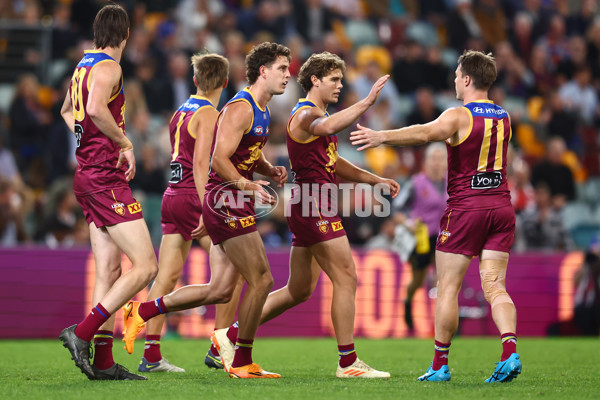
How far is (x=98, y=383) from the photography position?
681 centimetres

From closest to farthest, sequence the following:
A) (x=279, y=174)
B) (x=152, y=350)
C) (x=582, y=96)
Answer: (x=279, y=174) < (x=152, y=350) < (x=582, y=96)

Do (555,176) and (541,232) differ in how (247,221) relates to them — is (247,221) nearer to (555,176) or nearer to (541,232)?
(541,232)

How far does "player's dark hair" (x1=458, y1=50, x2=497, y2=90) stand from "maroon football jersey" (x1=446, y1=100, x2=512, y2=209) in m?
0.16

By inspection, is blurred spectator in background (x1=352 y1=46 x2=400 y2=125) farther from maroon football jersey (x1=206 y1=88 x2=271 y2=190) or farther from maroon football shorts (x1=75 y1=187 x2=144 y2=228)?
maroon football shorts (x1=75 y1=187 x2=144 y2=228)

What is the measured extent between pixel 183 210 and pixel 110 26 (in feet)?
6.40

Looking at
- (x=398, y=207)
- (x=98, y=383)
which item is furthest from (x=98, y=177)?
(x=398, y=207)

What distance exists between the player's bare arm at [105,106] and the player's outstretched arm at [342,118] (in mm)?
1495

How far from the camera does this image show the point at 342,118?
695 cm

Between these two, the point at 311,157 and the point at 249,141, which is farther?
the point at 311,157

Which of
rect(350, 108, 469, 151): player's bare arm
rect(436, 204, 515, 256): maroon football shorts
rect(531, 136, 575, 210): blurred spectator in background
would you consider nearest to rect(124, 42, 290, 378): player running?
rect(350, 108, 469, 151): player's bare arm

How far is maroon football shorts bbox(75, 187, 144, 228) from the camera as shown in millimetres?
7016

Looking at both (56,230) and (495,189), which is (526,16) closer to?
(56,230)

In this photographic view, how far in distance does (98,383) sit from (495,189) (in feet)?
11.6

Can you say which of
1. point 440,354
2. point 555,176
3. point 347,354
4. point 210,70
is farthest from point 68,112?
point 555,176
